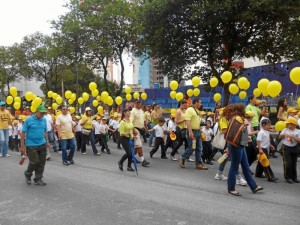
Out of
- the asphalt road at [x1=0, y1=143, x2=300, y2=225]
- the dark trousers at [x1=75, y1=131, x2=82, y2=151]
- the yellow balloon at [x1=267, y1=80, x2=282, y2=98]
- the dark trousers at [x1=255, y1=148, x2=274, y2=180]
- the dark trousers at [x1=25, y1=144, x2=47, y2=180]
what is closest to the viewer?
the asphalt road at [x1=0, y1=143, x2=300, y2=225]

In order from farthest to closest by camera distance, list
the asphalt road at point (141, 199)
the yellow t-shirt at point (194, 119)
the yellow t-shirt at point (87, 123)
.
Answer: the yellow t-shirt at point (87, 123)
the yellow t-shirt at point (194, 119)
the asphalt road at point (141, 199)

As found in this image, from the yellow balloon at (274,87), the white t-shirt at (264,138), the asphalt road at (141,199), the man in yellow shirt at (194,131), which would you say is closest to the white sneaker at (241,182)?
the asphalt road at (141,199)

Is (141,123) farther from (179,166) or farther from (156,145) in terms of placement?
(179,166)

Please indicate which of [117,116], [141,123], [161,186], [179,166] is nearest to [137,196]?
[161,186]

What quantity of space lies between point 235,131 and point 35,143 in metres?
3.96

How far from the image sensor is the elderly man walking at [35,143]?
720 cm

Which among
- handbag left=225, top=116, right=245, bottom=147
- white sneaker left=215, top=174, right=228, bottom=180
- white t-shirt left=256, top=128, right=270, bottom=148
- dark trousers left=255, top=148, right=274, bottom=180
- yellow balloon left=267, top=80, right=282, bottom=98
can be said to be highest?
yellow balloon left=267, top=80, right=282, bottom=98

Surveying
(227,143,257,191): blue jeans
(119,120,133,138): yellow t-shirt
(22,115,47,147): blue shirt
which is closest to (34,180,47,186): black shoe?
(22,115,47,147): blue shirt

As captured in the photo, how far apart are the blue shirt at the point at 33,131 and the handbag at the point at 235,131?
12.3 feet

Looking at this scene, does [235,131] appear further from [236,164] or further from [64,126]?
[64,126]

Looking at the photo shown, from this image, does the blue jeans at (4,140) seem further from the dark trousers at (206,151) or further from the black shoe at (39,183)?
the dark trousers at (206,151)

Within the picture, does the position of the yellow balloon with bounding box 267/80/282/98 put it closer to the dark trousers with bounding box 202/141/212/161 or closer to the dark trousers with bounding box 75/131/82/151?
the dark trousers with bounding box 202/141/212/161

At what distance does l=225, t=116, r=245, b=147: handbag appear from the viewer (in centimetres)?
609

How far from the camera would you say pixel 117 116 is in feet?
46.9
